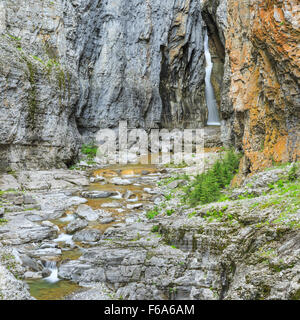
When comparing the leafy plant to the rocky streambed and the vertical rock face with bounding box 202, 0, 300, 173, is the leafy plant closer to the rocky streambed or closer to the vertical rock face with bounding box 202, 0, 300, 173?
the rocky streambed

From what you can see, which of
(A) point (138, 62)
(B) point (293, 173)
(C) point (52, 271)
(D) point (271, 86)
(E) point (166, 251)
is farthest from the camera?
(A) point (138, 62)

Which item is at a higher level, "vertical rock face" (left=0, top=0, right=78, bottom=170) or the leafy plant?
"vertical rock face" (left=0, top=0, right=78, bottom=170)

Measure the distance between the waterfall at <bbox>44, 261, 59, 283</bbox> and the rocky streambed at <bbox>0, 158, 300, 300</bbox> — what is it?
0.07 feet

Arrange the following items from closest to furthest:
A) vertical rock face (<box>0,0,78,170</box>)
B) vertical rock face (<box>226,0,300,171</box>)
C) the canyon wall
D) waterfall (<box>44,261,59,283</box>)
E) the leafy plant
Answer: waterfall (<box>44,261,59,283</box>) < vertical rock face (<box>226,0,300,171</box>) < the canyon wall < the leafy plant < vertical rock face (<box>0,0,78,170</box>)

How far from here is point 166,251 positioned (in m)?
6.68

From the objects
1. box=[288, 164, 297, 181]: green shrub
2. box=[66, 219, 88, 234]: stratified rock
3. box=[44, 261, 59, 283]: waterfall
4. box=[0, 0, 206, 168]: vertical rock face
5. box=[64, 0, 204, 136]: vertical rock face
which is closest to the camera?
box=[44, 261, 59, 283]: waterfall

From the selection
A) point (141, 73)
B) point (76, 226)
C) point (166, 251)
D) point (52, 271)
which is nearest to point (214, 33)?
point (141, 73)

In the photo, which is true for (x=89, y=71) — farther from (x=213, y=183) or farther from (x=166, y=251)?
(x=166, y=251)

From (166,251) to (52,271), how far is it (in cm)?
279

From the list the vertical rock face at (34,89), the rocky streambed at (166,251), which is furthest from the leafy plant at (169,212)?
the vertical rock face at (34,89)

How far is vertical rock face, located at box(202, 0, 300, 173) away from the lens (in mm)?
7832

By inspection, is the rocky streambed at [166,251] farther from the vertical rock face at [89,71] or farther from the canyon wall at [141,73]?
the vertical rock face at [89,71]

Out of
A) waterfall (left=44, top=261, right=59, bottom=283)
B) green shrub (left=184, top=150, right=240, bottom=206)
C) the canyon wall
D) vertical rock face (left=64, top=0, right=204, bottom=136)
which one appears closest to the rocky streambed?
waterfall (left=44, top=261, right=59, bottom=283)
